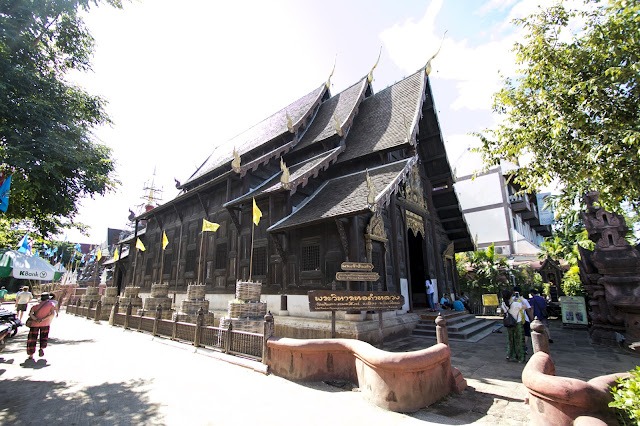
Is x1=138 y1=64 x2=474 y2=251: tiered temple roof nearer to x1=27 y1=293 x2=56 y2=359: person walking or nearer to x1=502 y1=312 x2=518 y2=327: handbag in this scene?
x1=502 y1=312 x2=518 y2=327: handbag

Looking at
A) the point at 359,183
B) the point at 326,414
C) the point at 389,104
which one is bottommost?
the point at 326,414

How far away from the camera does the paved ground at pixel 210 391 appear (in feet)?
13.9

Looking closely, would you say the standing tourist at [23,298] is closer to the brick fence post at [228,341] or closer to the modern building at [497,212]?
the brick fence post at [228,341]

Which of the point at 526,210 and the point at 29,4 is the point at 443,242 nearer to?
the point at 29,4

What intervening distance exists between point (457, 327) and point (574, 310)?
5.94 meters

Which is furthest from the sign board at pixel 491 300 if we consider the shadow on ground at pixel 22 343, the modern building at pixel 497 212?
the shadow on ground at pixel 22 343

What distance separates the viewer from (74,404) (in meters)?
4.74

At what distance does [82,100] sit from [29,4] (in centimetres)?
292

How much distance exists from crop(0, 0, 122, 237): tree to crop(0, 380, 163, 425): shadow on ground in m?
5.47

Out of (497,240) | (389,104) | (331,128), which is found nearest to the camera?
(331,128)

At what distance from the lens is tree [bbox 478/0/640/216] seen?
518cm

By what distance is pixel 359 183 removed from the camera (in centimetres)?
1038

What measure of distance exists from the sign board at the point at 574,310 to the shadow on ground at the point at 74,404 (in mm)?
15026

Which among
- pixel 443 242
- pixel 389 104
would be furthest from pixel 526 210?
pixel 389 104
